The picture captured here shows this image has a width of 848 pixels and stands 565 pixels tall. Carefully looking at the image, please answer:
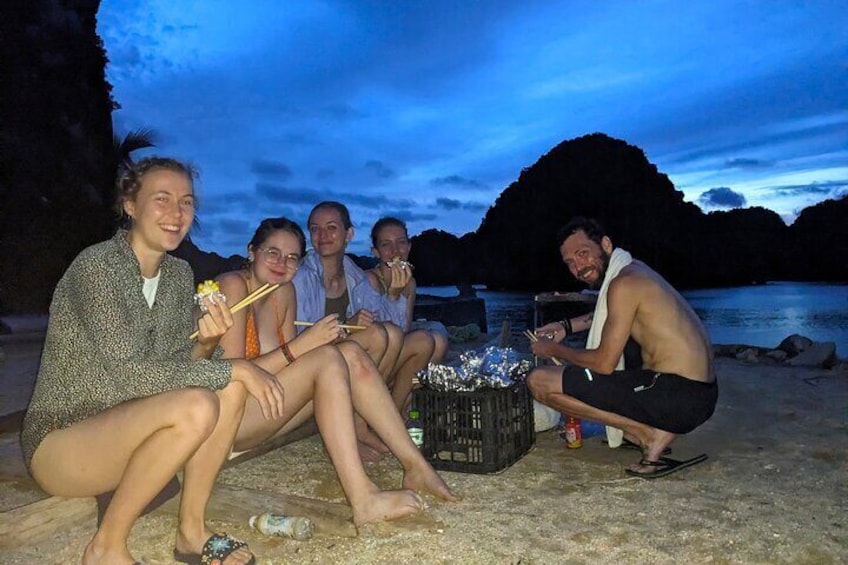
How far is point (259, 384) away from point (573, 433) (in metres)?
2.41

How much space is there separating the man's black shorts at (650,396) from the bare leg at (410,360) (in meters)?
0.95

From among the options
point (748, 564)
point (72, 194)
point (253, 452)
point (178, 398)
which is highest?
point (72, 194)

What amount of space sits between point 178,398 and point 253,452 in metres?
1.40

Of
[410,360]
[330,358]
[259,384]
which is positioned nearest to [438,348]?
[410,360]

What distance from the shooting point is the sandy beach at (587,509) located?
250 centimetres

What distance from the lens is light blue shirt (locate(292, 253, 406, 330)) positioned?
13.4ft

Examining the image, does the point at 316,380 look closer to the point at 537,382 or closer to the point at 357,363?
the point at 357,363

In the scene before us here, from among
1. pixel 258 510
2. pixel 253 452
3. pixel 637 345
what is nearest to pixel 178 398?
pixel 258 510

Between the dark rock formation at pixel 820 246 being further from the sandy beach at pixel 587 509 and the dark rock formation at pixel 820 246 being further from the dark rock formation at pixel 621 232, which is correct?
the sandy beach at pixel 587 509

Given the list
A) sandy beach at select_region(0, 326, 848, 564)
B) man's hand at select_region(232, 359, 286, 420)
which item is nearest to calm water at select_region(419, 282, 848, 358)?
sandy beach at select_region(0, 326, 848, 564)

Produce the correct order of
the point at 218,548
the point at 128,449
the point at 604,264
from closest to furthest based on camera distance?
the point at 128,449 → the point at 218,548 → the point at 604,264

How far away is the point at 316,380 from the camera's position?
2.81m

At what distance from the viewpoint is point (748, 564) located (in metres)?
2.38

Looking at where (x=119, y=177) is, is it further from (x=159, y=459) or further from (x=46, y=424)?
(x=159, y=459)
